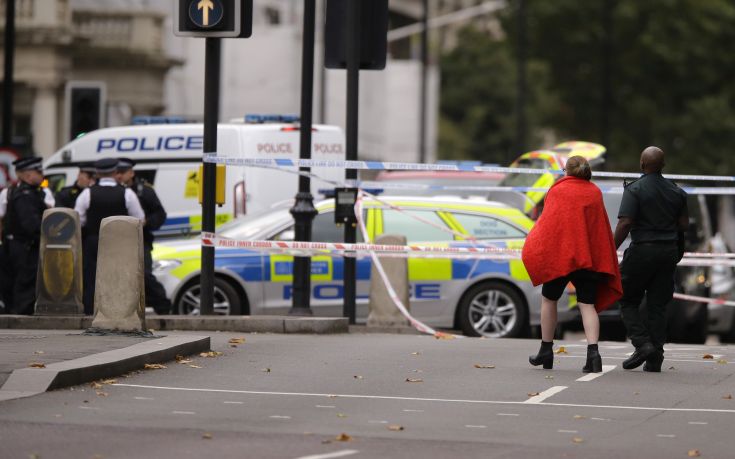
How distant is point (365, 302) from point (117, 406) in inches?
318

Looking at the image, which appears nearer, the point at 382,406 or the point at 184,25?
the point at 382,406

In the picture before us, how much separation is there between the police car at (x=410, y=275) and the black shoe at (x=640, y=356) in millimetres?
5064

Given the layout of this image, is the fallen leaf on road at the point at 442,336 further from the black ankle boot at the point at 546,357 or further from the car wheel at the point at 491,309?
the black ankle boot at the point at 546,357

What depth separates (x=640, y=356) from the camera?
13.0 metres

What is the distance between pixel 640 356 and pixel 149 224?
6099 millimetres

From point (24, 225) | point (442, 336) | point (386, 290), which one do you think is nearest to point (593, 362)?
point (442, 336)

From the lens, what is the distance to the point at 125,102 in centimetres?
4206

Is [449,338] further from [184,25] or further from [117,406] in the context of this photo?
[117,406]

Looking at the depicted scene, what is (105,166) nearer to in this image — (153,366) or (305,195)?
(305,195)

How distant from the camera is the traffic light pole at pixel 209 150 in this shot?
15.7 meters

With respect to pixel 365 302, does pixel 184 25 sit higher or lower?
higher

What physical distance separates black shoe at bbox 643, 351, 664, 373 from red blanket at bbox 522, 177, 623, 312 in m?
0.66

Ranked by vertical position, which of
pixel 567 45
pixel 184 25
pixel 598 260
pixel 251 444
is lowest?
pixel 251 444

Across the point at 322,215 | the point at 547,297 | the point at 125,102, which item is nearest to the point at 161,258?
the point at 322,215
